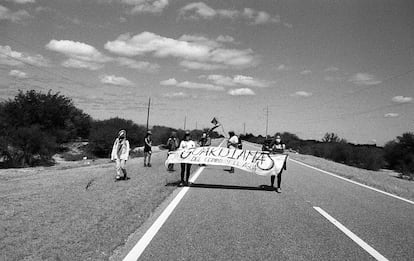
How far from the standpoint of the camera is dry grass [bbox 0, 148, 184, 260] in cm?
523

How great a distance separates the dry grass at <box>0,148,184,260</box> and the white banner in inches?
53.9

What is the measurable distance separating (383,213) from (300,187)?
425 cm

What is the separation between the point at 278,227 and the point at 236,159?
22.2ft

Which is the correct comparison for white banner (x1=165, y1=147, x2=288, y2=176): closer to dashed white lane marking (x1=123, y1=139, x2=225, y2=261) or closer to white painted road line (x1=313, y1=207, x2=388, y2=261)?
dashed white lane marking (x1=123, y1=139, x2=225, y2=261)

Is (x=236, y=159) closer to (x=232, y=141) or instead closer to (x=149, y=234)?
(x=232, y=141)

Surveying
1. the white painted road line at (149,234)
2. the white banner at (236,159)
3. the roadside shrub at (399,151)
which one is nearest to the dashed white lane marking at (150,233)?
the white painted road line at (149,234)

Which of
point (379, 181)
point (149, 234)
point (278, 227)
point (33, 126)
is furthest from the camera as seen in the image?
point (33, 126)

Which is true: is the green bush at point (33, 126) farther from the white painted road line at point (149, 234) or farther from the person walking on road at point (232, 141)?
the white painted road line at point (149, 234)

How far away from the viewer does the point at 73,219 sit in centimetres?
715

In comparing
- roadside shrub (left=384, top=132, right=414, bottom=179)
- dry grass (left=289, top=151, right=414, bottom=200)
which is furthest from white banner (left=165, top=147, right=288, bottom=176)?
roadside shrub (left=384, top=132, right=414, bottom=179)

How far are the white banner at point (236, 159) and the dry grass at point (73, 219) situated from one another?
4.49 feet

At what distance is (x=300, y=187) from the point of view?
1302 cm

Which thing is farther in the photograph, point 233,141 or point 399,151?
point 399,151

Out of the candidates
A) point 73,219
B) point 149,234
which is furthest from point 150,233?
point 73,219
